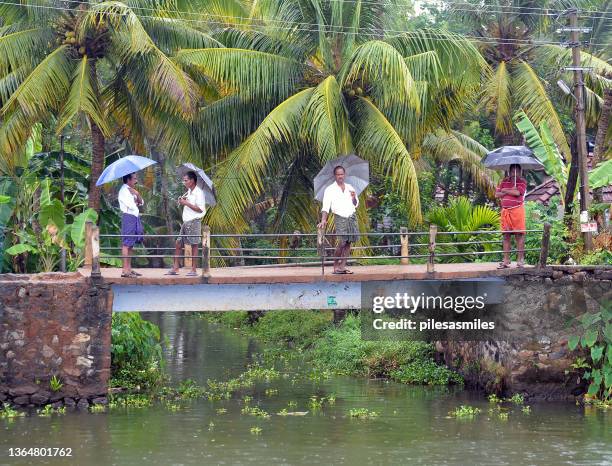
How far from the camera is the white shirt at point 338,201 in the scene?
16219mm

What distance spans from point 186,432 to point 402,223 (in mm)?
12542

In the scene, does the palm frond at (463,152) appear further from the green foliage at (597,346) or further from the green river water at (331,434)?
the green foliage at (597,346)

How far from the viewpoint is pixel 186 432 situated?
14.5m

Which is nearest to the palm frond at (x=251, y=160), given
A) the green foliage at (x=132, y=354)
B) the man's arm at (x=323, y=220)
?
the green foliage at (x=132, y=354)

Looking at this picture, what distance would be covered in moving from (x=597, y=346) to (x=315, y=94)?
299 inches

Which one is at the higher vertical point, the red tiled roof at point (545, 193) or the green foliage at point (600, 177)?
the red tiled roof at point (545, 193)

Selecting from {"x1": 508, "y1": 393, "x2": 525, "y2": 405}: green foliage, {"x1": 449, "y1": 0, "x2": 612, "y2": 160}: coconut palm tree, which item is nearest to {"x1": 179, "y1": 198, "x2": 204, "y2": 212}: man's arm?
{"x1": 508, "y1": 393, "x2": 525, "y2": 405}: green foliage

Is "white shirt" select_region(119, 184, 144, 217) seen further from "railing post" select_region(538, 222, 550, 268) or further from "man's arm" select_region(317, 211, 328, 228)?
"railing post" select_region(538, 222, 550, 268)

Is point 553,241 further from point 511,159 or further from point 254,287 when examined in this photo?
point 254,287

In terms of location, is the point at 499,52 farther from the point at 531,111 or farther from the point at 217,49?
the point at 217,49

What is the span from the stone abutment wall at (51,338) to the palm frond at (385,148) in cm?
715

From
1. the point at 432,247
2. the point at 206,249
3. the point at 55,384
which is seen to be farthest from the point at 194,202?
the point at 432,247

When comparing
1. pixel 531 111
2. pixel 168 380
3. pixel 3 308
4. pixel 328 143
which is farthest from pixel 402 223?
pixel 3 308

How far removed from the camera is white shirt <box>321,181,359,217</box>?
16219 mm
